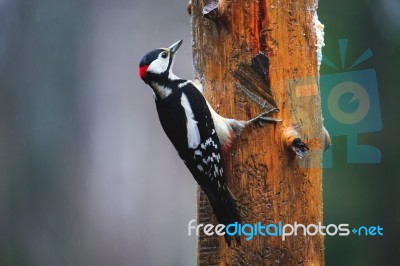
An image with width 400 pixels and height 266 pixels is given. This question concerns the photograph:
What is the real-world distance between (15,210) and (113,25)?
180 centimetres

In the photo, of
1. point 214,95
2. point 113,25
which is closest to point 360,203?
point 113,25

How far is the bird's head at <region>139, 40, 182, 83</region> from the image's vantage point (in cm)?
218

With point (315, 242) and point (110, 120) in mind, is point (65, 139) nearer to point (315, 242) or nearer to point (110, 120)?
point (110, 120)

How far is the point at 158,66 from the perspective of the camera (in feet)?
7.25

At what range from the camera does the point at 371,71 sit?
15.8 feet

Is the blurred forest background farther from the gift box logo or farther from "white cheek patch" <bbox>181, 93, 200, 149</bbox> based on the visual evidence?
"white cheek patch" <bbox>181, 93, 200, 149</bbox>

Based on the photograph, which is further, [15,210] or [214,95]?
[15,210]

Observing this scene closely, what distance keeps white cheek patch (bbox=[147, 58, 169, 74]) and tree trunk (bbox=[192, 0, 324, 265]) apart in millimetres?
119

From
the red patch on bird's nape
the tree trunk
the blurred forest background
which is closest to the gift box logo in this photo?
the blurred forest background

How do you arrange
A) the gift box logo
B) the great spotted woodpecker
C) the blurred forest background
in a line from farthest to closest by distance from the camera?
1. the blurred forest background
2. the gift box logo
3. the great spotted woodpecker

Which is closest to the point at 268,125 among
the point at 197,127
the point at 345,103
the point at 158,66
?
the point at 197,127

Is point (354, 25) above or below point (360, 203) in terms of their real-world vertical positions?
above

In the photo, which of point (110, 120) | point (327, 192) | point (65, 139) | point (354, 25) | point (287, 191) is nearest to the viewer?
point (287, 191)

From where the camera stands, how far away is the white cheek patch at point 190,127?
2180mm
